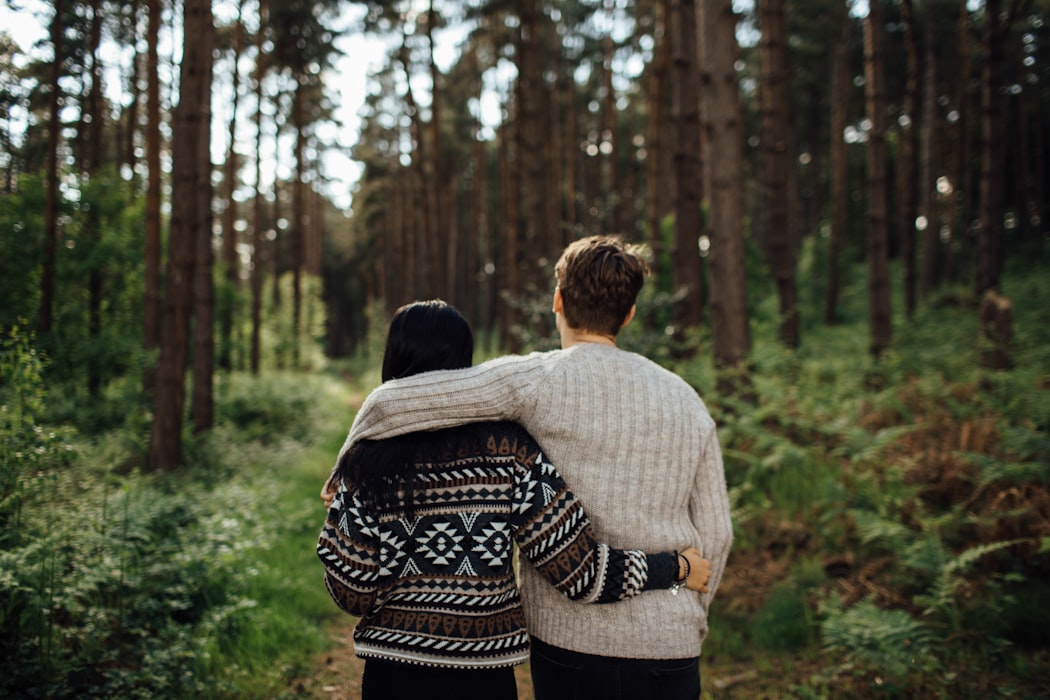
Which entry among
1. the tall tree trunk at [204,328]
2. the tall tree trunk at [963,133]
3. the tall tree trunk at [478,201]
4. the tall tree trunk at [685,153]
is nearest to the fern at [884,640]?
the tall tree trunk at [685,153]

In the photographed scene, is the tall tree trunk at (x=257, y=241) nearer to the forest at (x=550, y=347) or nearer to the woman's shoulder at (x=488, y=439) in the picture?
the forest at (x=550, y=347)

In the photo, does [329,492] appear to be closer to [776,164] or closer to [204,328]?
[204,328]

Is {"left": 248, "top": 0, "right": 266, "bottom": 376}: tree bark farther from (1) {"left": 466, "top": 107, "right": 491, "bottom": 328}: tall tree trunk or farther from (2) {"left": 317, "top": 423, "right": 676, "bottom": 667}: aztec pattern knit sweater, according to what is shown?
(2) {"left": 317, "top": 423, "right": 676, "bottom": 667}: aztec pattern knit sweater

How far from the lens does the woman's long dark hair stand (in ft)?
6.53

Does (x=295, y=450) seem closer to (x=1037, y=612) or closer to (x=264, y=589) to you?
(x=264, y=589)

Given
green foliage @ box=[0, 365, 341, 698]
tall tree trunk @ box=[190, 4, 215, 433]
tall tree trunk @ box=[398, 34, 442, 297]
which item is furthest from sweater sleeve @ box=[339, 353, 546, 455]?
tall tree trunk @ box=[398, 34, 442, 297]

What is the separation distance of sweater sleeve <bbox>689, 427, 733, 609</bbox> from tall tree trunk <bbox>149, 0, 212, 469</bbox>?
8.01 m

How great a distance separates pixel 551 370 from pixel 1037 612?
3766 mm

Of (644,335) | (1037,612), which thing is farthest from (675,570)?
(644,335)

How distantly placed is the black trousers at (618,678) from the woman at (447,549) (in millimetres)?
221

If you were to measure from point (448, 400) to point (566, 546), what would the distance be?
57cm

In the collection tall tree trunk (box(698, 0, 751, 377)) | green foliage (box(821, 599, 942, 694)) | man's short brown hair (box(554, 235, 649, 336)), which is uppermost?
tall tree trunk (box(698, 0, 751, 377))

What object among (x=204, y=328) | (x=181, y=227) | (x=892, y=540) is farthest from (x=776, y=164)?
(x=204, y=328)

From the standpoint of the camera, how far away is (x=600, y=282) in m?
2.18
